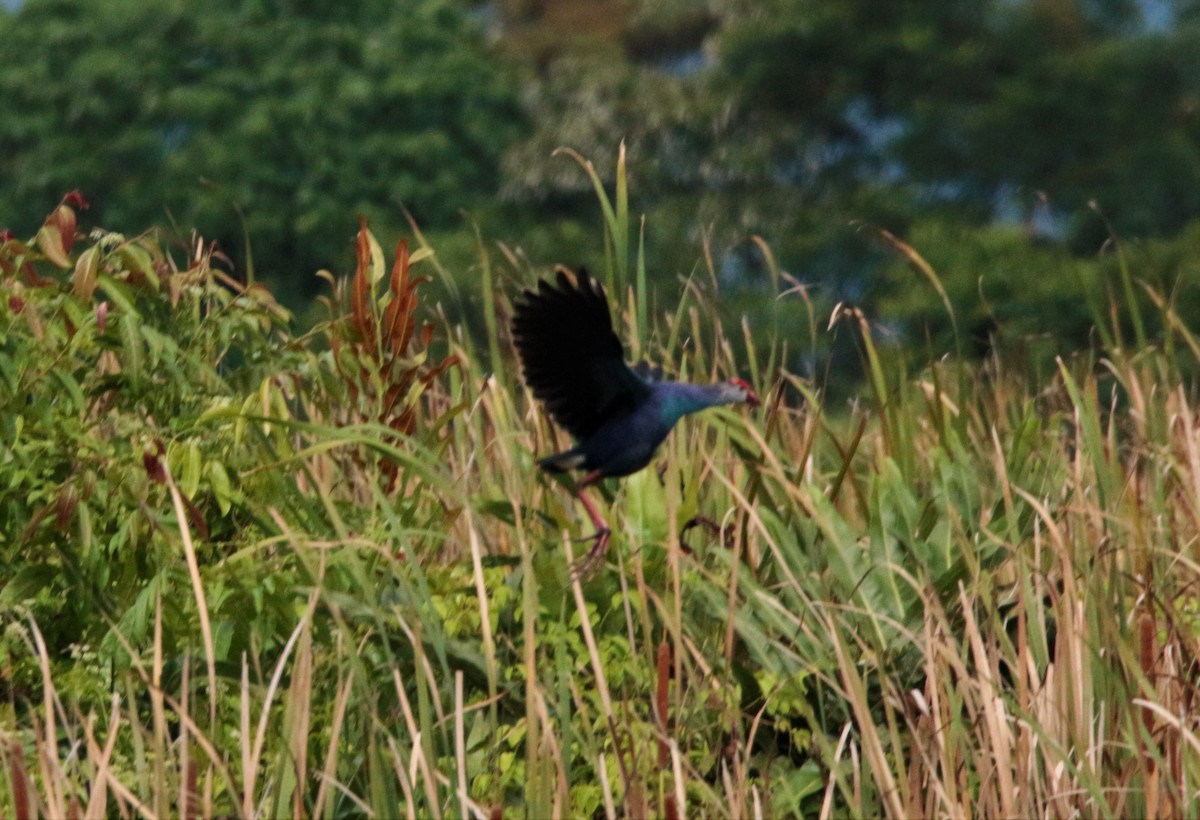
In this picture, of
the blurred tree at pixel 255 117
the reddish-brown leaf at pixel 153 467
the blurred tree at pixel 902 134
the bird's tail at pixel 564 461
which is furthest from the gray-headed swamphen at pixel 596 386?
the blurred tree at pixel 255 117

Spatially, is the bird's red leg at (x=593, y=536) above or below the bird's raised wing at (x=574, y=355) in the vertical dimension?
below

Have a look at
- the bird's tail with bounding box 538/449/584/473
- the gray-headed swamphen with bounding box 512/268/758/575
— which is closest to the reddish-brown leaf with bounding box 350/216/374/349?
the gray-headed swamphen with bounding box 512/268/758/575

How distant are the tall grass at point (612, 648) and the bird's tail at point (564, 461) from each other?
12cm

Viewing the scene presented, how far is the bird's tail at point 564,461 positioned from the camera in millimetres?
2732

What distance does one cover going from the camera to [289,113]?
2392 cm

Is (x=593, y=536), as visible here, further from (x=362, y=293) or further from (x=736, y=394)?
(x=362, y=293)

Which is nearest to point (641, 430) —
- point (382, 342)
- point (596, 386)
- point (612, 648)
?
point (596, 386)

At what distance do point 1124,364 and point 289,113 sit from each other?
830 inches

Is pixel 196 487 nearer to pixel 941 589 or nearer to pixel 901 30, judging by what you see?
pixel 941 589

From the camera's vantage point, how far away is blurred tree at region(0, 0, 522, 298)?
23078 millimetres

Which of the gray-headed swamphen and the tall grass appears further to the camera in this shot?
the gray-headed swamphen

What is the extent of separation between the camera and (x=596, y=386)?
2795 mm

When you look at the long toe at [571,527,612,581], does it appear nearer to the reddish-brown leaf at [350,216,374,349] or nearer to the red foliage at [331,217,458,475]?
the red foliage at [331,217,458,475]

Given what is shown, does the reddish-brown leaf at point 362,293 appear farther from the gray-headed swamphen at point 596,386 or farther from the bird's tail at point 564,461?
the bird's tail at point 564,461
